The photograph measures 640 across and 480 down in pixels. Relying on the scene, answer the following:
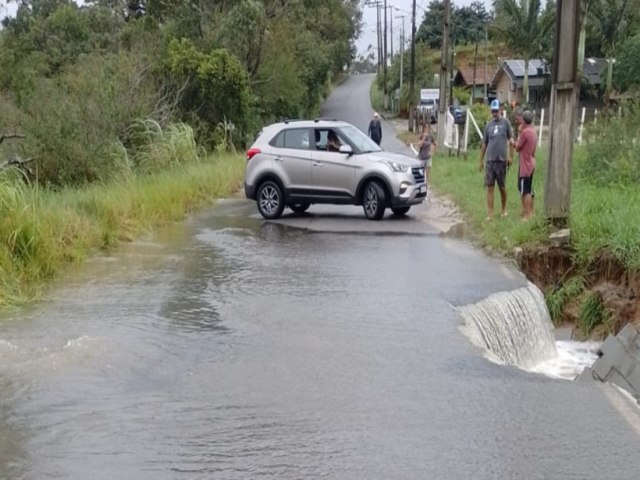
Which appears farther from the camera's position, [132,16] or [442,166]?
[132,16]

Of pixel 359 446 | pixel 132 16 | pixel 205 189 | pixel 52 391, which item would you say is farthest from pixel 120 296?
pixel 132 16

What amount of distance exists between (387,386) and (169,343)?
2.30 metres

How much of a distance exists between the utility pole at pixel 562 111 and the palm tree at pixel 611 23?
37.9 metres


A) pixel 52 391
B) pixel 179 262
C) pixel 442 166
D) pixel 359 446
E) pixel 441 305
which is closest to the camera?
pixel 359 446

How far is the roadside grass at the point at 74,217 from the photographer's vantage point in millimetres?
10555

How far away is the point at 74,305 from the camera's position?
31.1ft

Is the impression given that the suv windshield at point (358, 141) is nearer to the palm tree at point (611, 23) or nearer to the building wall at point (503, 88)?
the palm tree at point (611, 23)

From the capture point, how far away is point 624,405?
21.3 feet

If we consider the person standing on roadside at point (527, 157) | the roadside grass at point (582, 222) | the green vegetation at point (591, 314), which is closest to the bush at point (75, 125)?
the roadside grass at point (582, 222)

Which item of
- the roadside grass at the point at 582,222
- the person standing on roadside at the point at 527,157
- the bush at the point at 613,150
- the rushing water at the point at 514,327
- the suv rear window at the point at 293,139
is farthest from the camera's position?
the suv rear window at the point at 293,139

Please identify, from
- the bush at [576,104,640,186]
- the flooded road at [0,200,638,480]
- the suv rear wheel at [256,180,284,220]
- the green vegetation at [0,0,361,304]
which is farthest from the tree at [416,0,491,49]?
the flooded road at [0,200,638,480]

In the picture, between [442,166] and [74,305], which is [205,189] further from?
[74,305]

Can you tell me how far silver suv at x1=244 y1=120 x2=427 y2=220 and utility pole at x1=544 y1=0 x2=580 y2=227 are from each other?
3783mm

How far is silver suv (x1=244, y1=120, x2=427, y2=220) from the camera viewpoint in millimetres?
16016
